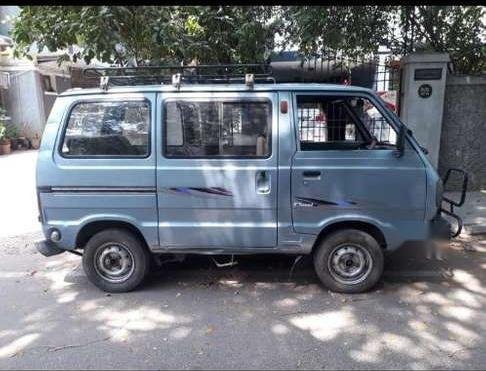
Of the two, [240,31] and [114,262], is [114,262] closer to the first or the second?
[114,262]

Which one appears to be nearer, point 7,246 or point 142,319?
point 142,319

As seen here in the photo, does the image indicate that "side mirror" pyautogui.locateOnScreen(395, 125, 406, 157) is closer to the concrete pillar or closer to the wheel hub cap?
the wheel hub cap

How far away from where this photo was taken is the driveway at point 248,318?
338 cm

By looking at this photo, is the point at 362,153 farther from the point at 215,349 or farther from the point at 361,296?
the point at 215,349

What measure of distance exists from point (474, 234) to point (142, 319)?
4470mm

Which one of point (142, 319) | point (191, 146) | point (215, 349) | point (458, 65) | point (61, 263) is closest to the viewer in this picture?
point (215, 349)

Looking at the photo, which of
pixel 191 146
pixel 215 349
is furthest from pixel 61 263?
pixel 215 349

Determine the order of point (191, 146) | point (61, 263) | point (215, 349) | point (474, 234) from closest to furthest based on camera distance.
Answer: point (215, 349), point (191, 146), point (61, 263), point (474, 234)

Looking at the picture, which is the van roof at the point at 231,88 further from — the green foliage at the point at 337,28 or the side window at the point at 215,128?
the green foliage at the point at 337,28

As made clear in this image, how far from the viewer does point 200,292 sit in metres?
4.54

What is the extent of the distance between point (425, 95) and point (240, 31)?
3.19 metres

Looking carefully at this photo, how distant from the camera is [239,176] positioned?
420 cm

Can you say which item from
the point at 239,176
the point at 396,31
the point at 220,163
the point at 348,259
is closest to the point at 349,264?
the point at 348,259

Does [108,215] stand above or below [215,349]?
above
